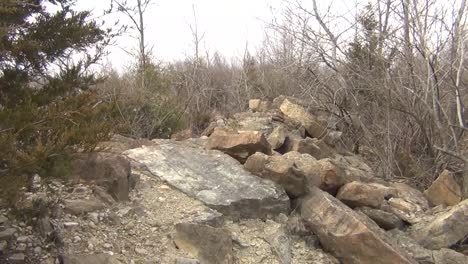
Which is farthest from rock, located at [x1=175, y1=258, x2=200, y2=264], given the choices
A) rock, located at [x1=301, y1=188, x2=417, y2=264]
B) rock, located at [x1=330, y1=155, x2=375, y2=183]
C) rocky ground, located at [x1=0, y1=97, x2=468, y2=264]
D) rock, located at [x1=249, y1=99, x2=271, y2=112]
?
rock, located at [x1=249, y1=99, x2=271, y2=112]

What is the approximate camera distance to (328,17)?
28.7ft

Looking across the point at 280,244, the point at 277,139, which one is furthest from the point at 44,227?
the point at 277,139

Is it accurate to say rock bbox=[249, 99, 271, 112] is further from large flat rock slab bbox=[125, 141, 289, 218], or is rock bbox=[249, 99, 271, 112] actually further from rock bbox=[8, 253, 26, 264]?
rock bbox=[8, 253, 26, 264]

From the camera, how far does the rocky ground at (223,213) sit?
379cm

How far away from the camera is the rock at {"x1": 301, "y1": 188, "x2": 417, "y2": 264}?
442 cm

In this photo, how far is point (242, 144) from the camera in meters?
5.69

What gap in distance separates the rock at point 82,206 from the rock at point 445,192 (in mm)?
3967

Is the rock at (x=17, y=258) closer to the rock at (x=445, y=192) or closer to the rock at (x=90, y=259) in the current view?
the rock at (x=90, y=259)

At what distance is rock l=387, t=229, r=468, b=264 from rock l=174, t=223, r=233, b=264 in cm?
184

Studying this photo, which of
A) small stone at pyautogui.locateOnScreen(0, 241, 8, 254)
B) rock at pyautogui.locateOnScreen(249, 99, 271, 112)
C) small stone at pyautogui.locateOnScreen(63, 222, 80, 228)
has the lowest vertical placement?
small stone at pyautogui.locateOnScreen(0, 241, 8, 254)

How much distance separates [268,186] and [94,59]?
2.23 meters

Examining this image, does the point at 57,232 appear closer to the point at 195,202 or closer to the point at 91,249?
the point at 91,249

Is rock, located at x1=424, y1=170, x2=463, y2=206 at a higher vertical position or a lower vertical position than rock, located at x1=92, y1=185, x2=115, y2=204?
lower

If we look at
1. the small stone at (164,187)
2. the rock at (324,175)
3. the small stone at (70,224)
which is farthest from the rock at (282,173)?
the small stone at (70,224)
